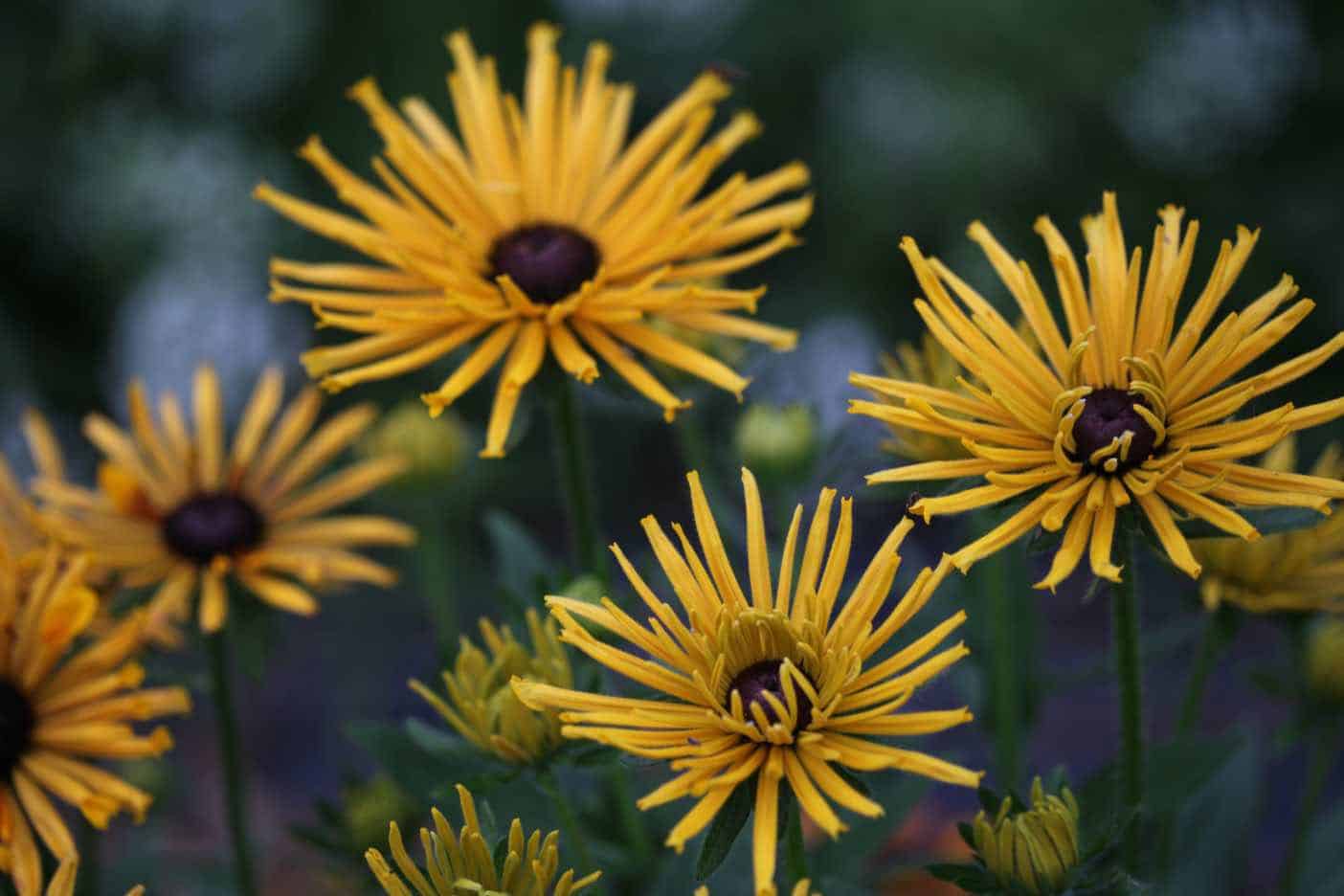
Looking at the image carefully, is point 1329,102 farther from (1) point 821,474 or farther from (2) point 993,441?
(2) point 993,441

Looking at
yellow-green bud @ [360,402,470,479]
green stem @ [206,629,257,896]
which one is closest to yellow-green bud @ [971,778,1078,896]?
green stem @ [206,629,257,896]

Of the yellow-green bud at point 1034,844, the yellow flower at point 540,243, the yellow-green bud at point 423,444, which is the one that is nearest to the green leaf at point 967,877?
the yellow-green bud at point 1034,844

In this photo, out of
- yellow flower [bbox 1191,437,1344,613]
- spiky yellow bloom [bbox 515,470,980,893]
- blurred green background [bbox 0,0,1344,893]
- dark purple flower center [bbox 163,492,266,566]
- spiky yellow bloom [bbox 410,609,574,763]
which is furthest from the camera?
blurred green background [bbox 0,0,1344,893]

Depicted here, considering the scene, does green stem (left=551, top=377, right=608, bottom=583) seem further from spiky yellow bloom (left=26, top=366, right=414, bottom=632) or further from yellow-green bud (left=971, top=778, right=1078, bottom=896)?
yellow-green bud (left=971, top=778, right=1078, bottom=896)

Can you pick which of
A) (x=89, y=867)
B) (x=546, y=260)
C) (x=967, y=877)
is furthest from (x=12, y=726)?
(x=967, y=877)

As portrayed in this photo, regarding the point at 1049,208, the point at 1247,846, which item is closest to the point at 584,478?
the point at 1247,846

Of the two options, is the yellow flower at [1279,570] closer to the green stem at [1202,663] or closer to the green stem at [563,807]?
the green stem at [1202,663]

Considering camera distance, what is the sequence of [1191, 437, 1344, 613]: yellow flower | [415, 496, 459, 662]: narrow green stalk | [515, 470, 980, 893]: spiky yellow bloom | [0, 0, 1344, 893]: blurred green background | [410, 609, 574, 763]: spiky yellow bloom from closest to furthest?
[515, 470, 980, 893]: spiky yellow bloom, [410, 609, 574, 763]: spiky yellow bloom, [1191, 437, 1344, 613]: yellow flower, [415, 496, 459, 662]: narrow green stalk, [0, 0, 1344, 893]: blurred green background
